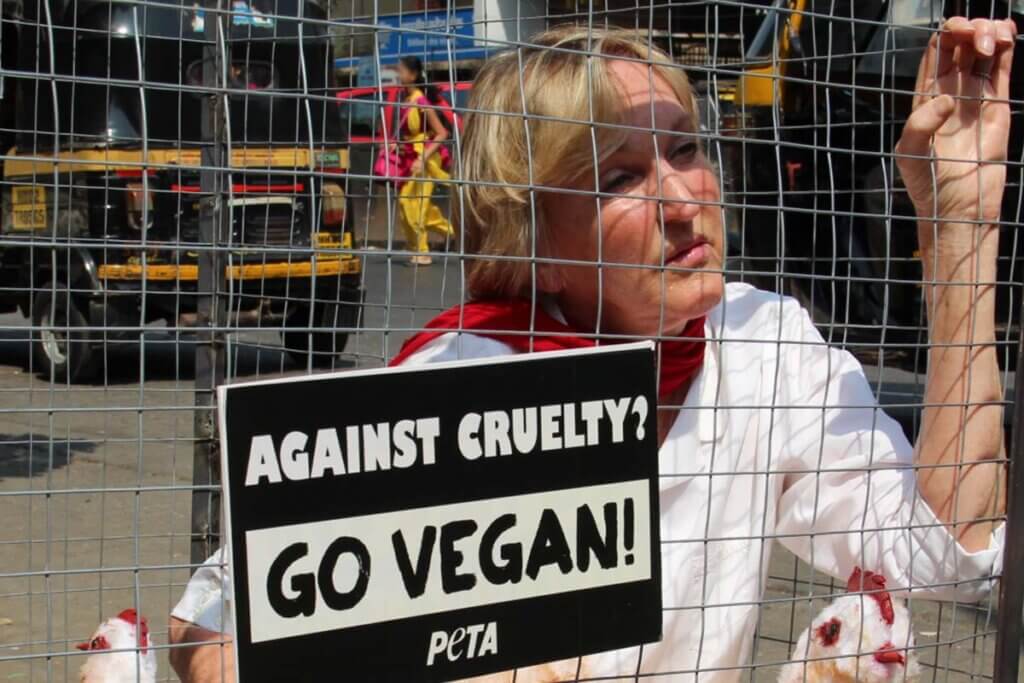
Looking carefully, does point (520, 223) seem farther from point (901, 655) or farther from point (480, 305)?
point (901, 655)

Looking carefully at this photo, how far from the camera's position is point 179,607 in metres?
1.44

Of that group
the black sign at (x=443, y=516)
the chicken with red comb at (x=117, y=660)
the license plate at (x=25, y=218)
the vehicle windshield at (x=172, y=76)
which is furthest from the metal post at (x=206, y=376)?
the license plate at (x=25, y=218)

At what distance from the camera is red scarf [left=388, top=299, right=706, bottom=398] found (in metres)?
1.45

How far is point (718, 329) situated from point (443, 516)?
62 cm

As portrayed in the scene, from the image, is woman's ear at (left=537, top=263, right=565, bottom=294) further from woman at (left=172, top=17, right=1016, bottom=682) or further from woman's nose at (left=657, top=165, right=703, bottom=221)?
woman's nose at (left=657, top=165, right=703, bottom=221)

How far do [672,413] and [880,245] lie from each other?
142 inches

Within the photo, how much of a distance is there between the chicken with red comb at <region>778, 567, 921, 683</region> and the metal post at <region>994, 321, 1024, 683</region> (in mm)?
128

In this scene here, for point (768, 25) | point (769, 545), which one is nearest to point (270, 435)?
point (769, 545)

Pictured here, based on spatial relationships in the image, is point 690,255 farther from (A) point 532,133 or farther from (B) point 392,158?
(B) point 392,158

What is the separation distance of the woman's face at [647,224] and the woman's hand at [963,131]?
0.84 ft

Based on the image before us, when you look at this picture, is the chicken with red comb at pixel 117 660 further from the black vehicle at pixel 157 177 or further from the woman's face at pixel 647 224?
the black vehicle at pixel 157 177

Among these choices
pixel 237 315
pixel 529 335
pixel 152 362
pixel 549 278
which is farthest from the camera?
pixel 152 362

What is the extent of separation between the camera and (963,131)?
1.56m

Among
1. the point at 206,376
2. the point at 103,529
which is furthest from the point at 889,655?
the point at 103,529
